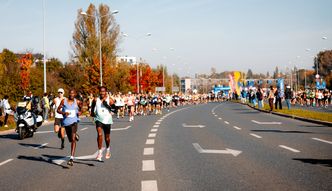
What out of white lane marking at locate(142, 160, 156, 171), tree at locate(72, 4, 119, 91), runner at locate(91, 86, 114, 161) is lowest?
white lane marking at locate(142, 160, 156, 171)

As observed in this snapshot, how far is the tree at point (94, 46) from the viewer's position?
59.9 meters

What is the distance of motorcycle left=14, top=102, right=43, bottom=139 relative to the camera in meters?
18.2

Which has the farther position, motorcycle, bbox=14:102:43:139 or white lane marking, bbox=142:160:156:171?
motorcycle, bbox=14:102:43:139

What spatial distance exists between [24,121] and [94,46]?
138 ft

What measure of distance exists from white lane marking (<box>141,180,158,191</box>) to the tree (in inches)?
2058

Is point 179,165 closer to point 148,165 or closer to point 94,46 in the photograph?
point 148,165

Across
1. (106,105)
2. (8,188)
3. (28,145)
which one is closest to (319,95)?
(28,145)

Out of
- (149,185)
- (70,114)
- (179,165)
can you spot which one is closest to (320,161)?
(179,165)

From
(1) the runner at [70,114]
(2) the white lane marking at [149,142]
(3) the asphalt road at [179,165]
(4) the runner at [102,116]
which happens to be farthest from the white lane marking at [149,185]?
(2) the white lane marking at [149,142]

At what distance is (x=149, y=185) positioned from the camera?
7.77 meters

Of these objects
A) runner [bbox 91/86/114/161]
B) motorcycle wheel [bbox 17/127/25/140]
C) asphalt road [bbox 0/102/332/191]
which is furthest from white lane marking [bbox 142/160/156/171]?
motorcycle wheel [bbox 17/127/25/140]

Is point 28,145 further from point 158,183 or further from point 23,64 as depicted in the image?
point 23,64

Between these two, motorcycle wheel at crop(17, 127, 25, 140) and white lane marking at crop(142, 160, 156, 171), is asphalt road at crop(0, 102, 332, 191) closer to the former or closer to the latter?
white lane marking at crop(142, 160, 156, 171)

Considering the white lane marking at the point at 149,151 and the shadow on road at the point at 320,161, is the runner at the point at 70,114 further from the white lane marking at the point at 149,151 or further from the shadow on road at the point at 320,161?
the shadow on road at the point at 320,161
